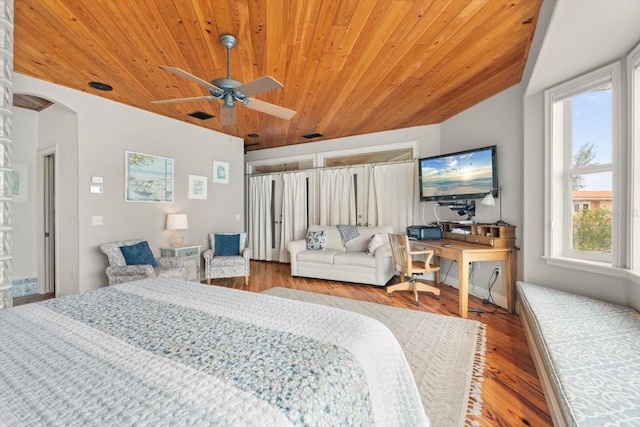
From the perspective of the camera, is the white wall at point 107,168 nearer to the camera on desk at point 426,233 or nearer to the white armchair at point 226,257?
the white armchair at point 226,257

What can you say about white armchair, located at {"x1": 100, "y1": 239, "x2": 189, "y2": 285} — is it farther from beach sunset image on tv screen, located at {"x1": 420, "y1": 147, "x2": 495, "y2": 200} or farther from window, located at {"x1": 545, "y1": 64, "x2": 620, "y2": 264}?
window, located at {"x1": 545, "y1": 64, "x2": 620, "y2": 264}

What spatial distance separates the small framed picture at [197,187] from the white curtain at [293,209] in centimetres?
172

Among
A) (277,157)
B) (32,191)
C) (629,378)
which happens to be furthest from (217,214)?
(629,378)

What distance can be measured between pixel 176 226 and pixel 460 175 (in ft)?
13.4

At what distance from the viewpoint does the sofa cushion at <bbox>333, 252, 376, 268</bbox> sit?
4.35m

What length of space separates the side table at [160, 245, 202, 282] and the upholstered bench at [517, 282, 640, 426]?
4.13m

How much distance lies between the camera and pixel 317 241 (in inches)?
203

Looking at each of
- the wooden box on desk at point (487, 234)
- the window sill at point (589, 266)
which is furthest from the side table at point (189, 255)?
the window sill at point (589, 266)

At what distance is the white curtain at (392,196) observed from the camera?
15.9ft

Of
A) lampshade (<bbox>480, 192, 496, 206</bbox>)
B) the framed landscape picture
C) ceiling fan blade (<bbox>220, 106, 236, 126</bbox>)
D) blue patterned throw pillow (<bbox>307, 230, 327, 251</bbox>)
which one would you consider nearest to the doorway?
the framed landscape picture

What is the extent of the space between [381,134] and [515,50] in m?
2.72

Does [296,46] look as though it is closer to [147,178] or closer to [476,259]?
[476,259]

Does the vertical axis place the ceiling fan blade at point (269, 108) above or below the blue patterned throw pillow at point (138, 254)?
above

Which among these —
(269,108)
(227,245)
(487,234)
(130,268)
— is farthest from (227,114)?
(487,234)
